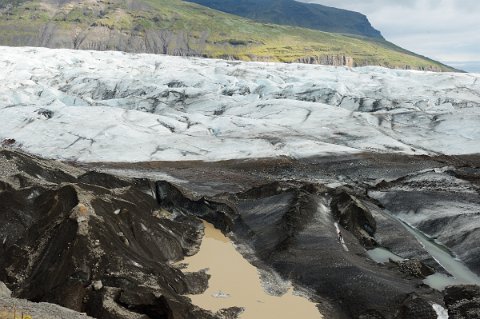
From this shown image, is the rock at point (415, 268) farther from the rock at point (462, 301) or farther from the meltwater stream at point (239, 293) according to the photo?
the meltwater stream at point (239, 293)

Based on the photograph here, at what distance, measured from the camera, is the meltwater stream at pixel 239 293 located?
2477cm

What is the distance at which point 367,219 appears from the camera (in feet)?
125

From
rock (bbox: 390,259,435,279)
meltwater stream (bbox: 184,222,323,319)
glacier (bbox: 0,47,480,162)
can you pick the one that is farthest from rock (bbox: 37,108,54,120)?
rock (bbox: 390,259,435,279)

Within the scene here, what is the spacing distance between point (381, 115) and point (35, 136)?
58443 millimetres

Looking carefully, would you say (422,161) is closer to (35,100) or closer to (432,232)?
(432,232)

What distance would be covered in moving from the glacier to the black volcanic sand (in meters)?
19.8

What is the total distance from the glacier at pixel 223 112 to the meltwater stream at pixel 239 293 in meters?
33.1

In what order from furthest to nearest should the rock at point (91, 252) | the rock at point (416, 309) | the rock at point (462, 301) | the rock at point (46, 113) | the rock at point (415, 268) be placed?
the rock at point (46, 113)
the rock at point (415, 268)
the rock at point (462, 301)
the rock at point (416, 309)
the rock at point (91, 252)

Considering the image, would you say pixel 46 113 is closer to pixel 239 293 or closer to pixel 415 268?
pixel 239 293

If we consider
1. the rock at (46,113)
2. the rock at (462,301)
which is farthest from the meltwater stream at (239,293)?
the rock at (46,113)

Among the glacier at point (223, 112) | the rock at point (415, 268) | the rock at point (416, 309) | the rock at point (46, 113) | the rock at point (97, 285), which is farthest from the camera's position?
the rock at point (46, 113)

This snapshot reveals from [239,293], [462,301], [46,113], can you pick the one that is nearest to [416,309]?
[462,301]

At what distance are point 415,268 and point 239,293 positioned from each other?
11606mm

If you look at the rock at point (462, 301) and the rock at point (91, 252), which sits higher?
the rock at point (462, 301)
